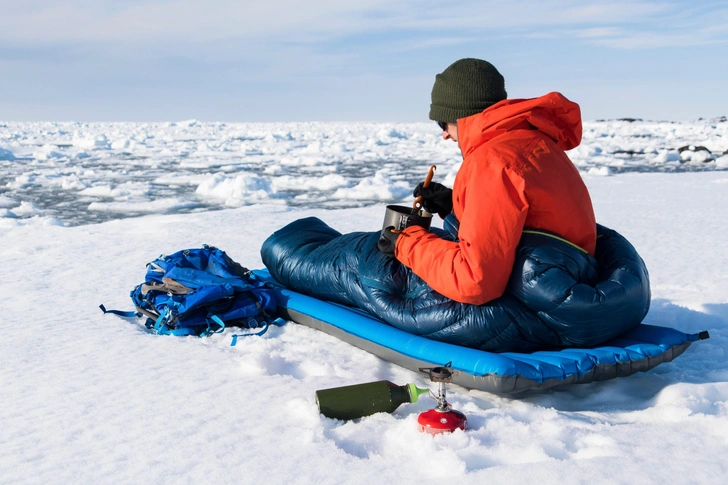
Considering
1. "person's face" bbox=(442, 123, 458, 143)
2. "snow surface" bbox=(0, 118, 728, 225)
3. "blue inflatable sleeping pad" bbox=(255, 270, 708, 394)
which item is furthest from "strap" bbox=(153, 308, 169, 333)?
"snow surface" bbox=(0, 118, 728, 225)

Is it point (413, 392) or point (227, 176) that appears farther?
point (227, 176)

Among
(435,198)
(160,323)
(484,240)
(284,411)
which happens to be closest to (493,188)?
(484,240)

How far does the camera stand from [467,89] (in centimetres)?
219

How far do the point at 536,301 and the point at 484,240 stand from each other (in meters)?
0.28

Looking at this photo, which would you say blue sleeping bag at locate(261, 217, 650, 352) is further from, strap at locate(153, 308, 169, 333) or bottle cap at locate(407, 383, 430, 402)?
strap at locate(153, 308, 169, 333)

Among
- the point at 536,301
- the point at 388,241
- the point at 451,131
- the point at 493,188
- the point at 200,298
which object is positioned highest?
the point at 451,131

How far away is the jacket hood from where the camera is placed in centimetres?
210

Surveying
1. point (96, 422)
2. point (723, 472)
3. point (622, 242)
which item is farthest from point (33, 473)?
point (622, 242)

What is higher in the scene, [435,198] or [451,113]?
[451,113]

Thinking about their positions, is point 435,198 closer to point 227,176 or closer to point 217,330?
point 217,330

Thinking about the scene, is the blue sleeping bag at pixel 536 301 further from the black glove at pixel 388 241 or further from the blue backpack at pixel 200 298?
the blue backpack at pixel 200 298

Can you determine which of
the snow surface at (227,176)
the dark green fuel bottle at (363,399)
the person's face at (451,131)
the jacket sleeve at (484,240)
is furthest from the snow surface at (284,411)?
→ the snow surface at (227,176)

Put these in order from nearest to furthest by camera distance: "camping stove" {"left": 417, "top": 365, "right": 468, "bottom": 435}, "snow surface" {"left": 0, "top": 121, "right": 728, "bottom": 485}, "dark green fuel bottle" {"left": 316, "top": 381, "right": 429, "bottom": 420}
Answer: "snow surface" {"left": 0, "top": 121, "right": 728, "bottom": 485} < "camping stove" {"left": 417, "top": 365, "right": 468, "bottom": 435} < "dark green fuel bottle" {"left": 316, "top": 381, "right": 429, "bottom": 420}

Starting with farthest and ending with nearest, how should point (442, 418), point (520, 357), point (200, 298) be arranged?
point (200, 298) < point (520, 357) < point (442, 418)
